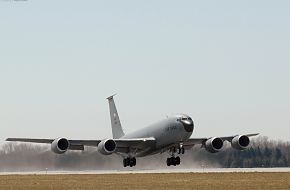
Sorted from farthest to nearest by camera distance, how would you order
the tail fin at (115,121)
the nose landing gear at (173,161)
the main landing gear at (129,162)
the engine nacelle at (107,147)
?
the tail fin at (115,121)
the main landing gear at (129,162)
the engine nacelle at (107,147)
the nose landing gear at (173,161)

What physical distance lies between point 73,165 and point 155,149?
15.6 metres

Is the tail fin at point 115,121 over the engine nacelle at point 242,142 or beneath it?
over

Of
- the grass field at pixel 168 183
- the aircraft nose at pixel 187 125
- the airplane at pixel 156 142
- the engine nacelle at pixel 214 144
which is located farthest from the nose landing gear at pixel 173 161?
the grass field at pixel 168 183

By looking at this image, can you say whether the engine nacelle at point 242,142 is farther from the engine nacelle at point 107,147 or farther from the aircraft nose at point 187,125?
the engine nacelle at point 107,147

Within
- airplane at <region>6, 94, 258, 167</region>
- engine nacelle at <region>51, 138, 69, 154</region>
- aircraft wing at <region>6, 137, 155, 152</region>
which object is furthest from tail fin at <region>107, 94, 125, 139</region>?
engine nacelle at <region>51, 138, 69, 154</region>

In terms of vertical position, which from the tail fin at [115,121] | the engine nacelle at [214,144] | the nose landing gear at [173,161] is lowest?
the nose landing gear at [173,161]

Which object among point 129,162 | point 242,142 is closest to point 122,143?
point 129,162

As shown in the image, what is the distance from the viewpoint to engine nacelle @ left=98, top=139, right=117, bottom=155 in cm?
6669

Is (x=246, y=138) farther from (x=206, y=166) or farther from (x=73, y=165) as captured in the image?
(x=73, y=165)

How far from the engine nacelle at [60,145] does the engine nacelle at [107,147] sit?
3396 mm

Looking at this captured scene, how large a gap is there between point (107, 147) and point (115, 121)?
1853 centimetres

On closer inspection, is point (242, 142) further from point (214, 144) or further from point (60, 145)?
point (60, 145)

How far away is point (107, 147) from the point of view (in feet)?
219

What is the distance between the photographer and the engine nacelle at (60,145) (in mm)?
66319
